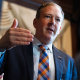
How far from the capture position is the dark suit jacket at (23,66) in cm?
63

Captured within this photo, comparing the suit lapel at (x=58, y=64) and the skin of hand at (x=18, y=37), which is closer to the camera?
the skin of hand at (x=18, y=37)

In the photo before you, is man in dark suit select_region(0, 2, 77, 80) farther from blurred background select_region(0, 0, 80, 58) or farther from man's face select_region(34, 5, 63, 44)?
blurred background select_region(0, 0, 80, 58)

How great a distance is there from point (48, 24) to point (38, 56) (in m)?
0.14

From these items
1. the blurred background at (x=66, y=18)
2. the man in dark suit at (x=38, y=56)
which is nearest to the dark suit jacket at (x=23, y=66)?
the man in dark suit at (x=38, y=56)

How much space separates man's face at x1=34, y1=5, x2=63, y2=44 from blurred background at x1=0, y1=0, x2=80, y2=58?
1.80ft

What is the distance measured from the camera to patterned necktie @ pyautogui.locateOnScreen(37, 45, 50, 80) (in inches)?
25.0

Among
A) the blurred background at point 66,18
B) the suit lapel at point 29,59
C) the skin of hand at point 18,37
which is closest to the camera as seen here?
the skin of hand at point 18,37

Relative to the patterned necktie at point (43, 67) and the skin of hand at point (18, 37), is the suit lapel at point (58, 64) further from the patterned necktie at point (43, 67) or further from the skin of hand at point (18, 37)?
the skin of hand at point (18, 37)

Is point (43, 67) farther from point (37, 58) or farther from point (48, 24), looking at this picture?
point (48, 24)

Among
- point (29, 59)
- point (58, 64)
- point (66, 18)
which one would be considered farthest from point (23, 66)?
point (66, 18)

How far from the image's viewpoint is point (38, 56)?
0.69 metres

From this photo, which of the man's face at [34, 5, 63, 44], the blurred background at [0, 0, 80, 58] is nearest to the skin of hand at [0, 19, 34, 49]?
the man's face at [34, 5, 63, 44]

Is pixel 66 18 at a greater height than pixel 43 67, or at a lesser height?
greater

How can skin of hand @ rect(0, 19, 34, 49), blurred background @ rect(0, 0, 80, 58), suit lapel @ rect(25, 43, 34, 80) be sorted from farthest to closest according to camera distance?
blurred background @ rect(0, 0, 80, 58)
suit lapel @ rect(25, 43, 34, 80)
skin of hand @ rect(0, 19, 34, 49)
